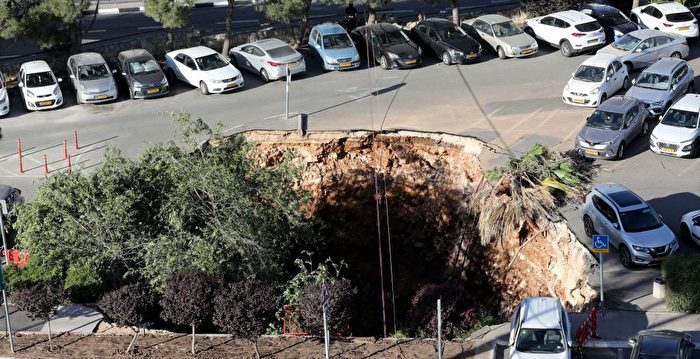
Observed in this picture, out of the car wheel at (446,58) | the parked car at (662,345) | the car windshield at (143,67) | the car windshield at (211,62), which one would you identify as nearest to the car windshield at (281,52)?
the car windshield at (211,62)

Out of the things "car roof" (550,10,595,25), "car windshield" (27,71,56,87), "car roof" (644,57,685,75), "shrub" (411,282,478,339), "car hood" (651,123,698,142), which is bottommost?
"shrub" (411,282,478,339)

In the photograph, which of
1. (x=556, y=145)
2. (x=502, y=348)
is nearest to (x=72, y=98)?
(x=556, y=145)

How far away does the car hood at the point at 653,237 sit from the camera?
971 inches

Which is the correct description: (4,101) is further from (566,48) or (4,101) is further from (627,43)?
(627,43)

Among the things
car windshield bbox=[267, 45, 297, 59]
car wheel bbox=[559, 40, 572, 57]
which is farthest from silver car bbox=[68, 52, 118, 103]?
car wheel bbox=[559, 40, 572, 57]

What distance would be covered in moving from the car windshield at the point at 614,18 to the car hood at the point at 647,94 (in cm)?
783

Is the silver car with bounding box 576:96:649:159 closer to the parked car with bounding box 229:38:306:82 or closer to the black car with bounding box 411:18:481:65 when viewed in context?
the black car with bounding box 411:18:481:65

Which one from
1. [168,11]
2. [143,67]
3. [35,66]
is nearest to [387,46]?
[168,11]

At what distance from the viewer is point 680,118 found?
100 feet

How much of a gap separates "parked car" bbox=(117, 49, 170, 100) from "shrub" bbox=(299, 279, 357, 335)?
663 inches

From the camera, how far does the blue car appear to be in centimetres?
3847

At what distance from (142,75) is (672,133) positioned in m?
18.4

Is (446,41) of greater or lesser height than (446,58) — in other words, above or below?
above

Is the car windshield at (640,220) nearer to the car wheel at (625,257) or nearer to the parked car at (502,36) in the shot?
the car wheel at (625,257)
